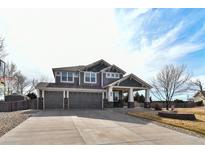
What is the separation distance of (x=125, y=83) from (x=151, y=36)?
11029 millimetres

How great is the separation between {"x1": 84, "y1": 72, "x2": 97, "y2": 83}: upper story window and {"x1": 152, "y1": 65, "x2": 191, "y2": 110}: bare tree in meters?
11.9

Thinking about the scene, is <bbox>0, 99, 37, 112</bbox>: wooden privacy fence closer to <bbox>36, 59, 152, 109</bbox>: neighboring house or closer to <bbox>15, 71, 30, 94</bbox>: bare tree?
<bbox>36, 59, 152, 109</bbox>: neighboring house

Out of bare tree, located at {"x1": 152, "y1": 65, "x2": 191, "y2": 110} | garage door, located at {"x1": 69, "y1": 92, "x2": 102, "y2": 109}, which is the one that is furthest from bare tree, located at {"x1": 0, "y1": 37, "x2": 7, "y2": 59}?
bare tree, located at {"x1": 152, "y1": 65, "x2": 191, "y2": 110}

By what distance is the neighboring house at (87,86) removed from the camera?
2423cm

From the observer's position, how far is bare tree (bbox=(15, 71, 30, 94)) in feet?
153

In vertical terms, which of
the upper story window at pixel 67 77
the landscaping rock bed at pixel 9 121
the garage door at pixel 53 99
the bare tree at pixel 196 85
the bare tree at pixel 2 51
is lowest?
the landscaping rock bed at pixel 9 121

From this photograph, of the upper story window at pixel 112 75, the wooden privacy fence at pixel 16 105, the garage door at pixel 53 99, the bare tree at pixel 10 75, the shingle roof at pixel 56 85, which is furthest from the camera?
the bare tree at pixel 10 75

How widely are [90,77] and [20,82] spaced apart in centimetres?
2782

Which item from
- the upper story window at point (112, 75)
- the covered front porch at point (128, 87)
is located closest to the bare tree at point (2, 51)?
the upper story window at point (112, 75)

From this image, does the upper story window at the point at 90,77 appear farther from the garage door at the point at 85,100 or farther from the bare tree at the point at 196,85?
the bare tree at the point at 196,85

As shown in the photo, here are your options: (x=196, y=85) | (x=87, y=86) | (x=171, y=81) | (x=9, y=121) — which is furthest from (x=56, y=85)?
(x=196, y=85)

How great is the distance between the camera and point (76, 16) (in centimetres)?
1209
